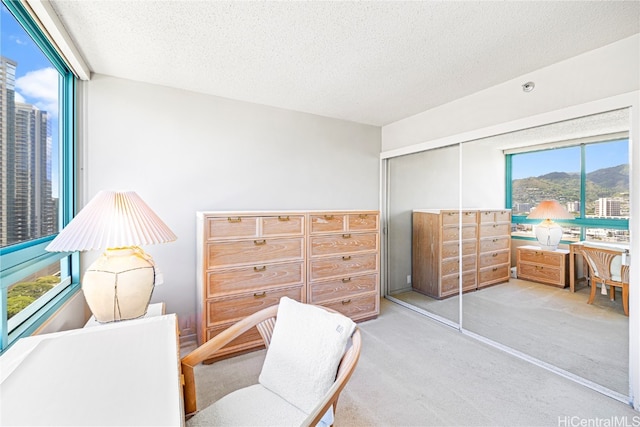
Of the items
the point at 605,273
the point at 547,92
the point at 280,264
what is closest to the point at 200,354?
the point at 280,264

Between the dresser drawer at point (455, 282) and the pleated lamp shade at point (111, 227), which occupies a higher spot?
the pleated lamp shade at point (111, 227)

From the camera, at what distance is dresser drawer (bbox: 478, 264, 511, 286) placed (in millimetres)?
2703

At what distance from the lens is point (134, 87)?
2.44m

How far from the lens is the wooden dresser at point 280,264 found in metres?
2.32

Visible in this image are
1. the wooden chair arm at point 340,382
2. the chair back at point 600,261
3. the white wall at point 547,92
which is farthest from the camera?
the chair back at point 600,261

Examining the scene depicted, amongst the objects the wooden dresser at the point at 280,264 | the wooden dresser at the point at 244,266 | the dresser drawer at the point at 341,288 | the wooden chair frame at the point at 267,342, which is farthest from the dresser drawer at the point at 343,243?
the wooden chair frame at the point at 267,342

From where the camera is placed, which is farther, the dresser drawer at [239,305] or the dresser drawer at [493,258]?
the dresser drawer at [493,258]

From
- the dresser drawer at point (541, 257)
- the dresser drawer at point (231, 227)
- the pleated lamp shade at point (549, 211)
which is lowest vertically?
the dresser drawer at point (541, 257)

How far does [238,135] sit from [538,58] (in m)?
2.60

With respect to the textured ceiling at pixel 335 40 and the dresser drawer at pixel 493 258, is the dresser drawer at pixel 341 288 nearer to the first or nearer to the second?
the dresser drawer at pixel 493 258

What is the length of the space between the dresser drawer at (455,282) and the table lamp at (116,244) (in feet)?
9.09

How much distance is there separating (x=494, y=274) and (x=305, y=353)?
2400mm

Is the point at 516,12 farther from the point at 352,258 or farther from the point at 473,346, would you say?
the point at 473,346

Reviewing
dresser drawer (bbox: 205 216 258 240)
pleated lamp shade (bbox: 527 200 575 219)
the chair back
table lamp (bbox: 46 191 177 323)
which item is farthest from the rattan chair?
table lamp (bbox: 46 191 177 323)
